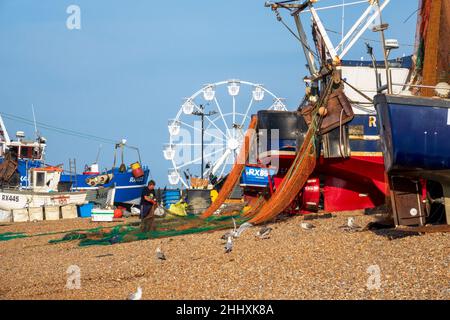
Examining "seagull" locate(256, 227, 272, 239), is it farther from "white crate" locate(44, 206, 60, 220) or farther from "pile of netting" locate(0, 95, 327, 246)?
"white crate" locate(44, 206, 60, 220)

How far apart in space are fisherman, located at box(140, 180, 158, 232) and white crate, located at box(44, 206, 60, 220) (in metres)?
13.3

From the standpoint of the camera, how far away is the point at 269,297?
6895mm

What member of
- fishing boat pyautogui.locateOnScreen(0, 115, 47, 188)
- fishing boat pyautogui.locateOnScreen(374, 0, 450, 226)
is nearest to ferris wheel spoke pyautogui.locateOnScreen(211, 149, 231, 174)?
fishing boat pyautogui.locateOnScreen(0, 115, 47, 188)

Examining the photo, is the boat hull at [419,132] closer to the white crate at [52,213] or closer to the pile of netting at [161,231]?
the pile of netting at [161,231]

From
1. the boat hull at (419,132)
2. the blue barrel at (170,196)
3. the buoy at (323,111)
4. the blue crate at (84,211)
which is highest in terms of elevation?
the buoy at (323,111)

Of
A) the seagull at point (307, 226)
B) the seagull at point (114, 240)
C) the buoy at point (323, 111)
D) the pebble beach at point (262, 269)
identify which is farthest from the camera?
the buoy at point (323, 111)

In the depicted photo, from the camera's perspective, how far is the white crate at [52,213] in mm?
27773

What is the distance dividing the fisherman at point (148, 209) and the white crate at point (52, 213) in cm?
1334

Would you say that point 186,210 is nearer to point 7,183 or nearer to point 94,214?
point 94,214

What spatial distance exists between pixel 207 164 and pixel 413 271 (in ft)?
97.1

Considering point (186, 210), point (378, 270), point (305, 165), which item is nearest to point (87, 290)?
point (378, 270)

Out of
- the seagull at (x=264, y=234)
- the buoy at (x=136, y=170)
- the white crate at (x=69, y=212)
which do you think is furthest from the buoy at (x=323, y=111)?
the buoy at (x=136, y=170)

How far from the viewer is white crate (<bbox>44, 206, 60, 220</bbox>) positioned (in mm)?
27773

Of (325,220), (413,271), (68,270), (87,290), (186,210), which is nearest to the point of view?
(413,271)
